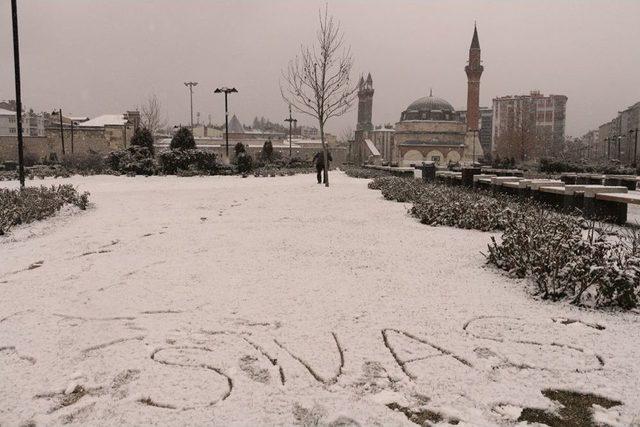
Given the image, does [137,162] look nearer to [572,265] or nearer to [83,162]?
[83,162]

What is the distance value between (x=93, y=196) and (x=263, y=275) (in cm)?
1099

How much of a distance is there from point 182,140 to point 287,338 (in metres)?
23.6

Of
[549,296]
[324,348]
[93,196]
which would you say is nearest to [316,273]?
[324,348]

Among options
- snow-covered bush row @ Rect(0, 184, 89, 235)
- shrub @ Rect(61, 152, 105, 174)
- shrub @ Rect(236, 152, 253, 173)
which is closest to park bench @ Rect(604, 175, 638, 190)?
snow-covered bush row @ Rect(0, 184, 89, 235)

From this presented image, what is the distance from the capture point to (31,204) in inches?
367

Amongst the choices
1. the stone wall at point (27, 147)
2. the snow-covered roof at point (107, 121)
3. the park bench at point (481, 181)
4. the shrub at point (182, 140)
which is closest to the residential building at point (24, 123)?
the stone wall at point (27, 147)

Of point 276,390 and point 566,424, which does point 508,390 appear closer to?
point 566,424

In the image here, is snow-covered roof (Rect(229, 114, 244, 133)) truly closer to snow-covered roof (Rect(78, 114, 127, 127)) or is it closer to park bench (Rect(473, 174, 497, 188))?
snow-covered roof (Rect(78, 114, 127, 127))

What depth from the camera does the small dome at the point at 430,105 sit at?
7162 cm

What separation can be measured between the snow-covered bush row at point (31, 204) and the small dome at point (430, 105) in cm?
6563

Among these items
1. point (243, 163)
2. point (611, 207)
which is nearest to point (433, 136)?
point (243, 163)

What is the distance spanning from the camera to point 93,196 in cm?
1405

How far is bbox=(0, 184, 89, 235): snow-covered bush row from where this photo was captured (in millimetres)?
8258

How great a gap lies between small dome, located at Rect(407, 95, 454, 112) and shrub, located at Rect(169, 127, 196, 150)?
172 ft
